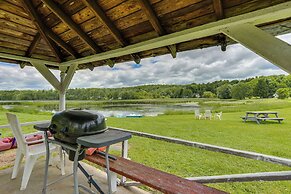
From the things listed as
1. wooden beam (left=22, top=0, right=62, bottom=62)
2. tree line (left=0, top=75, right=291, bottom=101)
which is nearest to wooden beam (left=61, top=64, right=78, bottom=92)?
wooden beam (left=22, top=0, right=62, bottom=62)

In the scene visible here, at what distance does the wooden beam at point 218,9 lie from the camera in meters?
1.41

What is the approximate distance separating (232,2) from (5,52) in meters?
3.50

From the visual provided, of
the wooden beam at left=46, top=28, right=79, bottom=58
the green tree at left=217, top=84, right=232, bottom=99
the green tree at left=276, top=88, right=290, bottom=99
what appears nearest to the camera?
the wooden beam at left=46, top=28, right=79, bottom=58

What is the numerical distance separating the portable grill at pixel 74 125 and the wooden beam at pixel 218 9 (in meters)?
1.38

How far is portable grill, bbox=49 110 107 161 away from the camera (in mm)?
1254

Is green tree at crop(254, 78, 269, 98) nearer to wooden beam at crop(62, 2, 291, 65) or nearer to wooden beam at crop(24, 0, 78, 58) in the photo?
wooden beam at crop(62, 2, 291, 65)

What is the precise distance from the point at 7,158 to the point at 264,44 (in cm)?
475

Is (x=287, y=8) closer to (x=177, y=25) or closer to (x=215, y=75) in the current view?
(x=177, y=25)

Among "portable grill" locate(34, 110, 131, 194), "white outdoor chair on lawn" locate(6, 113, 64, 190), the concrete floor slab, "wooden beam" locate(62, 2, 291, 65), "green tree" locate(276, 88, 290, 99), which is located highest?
"wooden beam" locate(62, 2, 291, 65)

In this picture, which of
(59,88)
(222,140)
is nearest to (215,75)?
(222,140)

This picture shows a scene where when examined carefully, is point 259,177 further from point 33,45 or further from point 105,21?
point 33,45

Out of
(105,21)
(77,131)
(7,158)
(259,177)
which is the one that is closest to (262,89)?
(259,177)

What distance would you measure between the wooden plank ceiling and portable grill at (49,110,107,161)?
Answer: 1.21 meters

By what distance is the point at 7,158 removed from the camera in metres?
3.50
